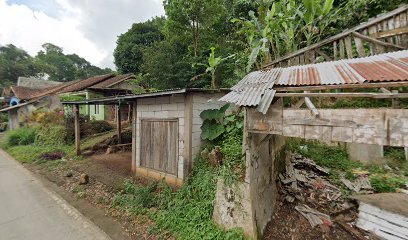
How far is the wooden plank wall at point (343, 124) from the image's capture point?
6.90ft

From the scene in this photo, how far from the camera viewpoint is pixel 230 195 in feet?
12.2

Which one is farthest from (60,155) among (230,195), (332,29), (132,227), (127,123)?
(332,29)

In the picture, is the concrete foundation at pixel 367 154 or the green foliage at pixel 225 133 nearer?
the green foliage at pixel 225 133

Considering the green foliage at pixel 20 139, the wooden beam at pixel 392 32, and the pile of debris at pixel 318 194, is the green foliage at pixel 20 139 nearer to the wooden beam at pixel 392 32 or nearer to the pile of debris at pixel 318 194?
the pile of debris at pixel 318 194

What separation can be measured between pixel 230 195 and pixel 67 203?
484 cm

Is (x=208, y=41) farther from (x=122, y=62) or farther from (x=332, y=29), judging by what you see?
(x=122, y=62)

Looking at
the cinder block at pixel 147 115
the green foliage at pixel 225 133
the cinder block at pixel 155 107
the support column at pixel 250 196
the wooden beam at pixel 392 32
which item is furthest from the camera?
the cinder block at pixel 147 115

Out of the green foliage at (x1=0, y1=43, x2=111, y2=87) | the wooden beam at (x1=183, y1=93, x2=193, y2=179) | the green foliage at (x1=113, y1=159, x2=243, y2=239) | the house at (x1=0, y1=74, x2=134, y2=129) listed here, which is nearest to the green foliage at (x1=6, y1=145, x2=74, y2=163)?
the house at (x1=0, y1=74, x2=134, y2=129)

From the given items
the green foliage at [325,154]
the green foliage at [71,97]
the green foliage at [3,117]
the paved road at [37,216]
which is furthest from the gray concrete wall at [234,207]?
the green foliage at [3,117]

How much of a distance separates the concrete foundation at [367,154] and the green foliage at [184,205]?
553 centimetres

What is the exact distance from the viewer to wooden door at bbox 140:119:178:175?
18.8 feet

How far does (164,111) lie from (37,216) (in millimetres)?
4173

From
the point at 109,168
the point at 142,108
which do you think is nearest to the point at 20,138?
the point at 109,168

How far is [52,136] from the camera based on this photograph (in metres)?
12.3
